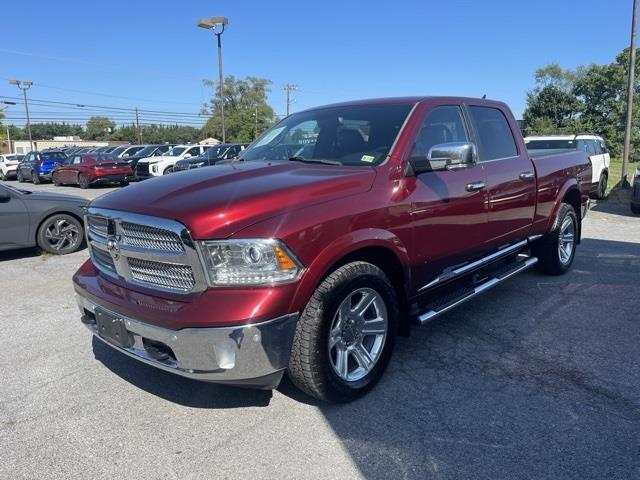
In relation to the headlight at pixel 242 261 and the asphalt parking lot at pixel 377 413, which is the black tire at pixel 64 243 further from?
the headlight at pixel 242 261

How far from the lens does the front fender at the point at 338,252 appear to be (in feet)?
9.41

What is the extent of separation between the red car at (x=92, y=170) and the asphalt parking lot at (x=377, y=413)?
18.6 meters

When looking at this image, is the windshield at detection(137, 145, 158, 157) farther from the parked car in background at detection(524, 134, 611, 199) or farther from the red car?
the parked car in background at detection(524, 134, 611, 199)

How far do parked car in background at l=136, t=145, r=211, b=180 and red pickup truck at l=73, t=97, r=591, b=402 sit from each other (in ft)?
63.3

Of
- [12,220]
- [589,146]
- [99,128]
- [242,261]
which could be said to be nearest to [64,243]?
[12,220]

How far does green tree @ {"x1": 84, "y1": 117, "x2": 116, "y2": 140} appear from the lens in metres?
122

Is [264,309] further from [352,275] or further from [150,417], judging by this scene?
[150,417]

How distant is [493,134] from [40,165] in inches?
1067

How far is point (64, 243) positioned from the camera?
8.26 m

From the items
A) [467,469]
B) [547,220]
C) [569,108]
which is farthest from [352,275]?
[569,108]

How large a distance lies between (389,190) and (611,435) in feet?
6.33

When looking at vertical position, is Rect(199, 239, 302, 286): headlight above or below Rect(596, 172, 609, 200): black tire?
above

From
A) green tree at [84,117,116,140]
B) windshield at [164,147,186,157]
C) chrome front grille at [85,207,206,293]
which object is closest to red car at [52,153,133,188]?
windshield at [164,147,186,157]

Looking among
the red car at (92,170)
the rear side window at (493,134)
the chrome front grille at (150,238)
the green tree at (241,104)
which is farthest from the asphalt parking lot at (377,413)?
the green tree at (241,104)
